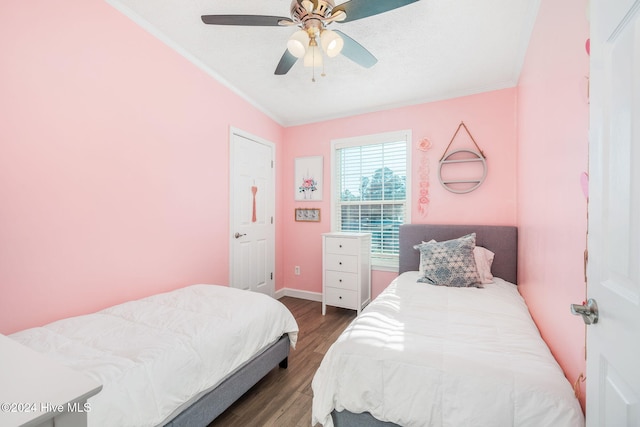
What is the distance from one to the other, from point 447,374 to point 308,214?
2835mm

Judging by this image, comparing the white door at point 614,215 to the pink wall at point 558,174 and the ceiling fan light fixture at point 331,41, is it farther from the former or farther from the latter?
the ceiling fan light fixture at point 331,41

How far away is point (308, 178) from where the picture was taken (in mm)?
3730

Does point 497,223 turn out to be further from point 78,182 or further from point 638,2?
point 78,182

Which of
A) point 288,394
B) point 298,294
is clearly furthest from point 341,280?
point 288,394

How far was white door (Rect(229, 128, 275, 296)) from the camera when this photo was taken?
3.01 metres

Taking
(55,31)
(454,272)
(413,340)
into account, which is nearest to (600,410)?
(413,340)

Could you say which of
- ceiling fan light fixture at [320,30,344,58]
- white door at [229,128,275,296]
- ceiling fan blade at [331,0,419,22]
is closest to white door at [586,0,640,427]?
ceiling fan blade at [331,0,419,22]

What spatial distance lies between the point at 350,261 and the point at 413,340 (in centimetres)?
176

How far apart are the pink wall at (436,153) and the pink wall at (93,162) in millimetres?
1457

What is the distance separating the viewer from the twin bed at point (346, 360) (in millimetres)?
985

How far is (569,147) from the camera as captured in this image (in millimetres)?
1199

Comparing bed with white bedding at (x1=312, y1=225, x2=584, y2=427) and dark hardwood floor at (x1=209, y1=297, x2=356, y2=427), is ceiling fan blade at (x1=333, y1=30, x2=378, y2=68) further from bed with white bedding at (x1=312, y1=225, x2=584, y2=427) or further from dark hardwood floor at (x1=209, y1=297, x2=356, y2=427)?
dark hardwood floor at (x1=209, y1=297, x2=356, y2=427)

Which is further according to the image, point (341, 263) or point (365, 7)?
point (341, 263)

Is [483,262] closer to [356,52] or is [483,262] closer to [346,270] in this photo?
[346,270]
